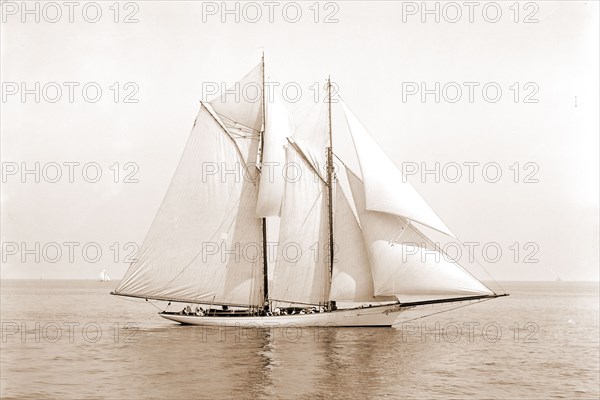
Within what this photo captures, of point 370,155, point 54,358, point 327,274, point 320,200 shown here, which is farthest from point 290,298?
point 54,358

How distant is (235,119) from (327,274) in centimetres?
1198

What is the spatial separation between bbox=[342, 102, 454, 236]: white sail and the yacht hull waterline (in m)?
6.87

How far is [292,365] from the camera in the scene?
2947cm

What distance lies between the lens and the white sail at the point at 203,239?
4188 centimetres

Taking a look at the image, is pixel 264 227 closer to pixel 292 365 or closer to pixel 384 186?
pixel 384 186

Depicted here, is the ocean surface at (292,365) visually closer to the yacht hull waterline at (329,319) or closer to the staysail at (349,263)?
the yacht hull waterline at (329,319)

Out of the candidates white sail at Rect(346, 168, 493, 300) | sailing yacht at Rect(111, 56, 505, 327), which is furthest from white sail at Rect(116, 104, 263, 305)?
white sail at Rect(346, 168, 493, 300)

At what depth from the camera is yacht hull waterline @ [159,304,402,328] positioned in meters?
40.4

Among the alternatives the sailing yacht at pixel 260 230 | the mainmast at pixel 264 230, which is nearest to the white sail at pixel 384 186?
the sailing yacht at pixel 260 230

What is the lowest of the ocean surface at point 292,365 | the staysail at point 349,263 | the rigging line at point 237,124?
the ocean surface at point 292,365

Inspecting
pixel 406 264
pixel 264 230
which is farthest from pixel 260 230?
pixel 406 264

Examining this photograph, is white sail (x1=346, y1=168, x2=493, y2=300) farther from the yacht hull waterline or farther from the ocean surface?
the ocean surface

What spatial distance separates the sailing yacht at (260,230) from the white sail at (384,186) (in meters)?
0.13

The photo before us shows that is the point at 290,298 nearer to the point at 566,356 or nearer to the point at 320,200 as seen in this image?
the point at 320,200
